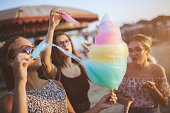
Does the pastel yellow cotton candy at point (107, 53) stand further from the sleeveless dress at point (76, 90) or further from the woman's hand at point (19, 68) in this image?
the sleeveless dress at point (76, 90)

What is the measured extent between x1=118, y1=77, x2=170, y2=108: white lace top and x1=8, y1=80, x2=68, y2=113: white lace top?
0.98m

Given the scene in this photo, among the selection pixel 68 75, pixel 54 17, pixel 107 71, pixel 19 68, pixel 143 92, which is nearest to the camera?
pixel 19 68

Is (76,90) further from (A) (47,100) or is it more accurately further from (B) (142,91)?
(B) (142,91)

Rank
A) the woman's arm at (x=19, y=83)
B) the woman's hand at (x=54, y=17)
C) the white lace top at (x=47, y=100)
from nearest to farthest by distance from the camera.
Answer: the woman's arm at (x=19, y=83), the white lace top at (x=47, y=100), the woman's hand at (x=54, y=17)

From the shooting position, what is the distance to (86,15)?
730 centimetres

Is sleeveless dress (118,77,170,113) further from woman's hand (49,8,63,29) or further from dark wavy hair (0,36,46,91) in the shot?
dark wavy hair (0,36,46,91)

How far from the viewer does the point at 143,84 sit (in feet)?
5.67

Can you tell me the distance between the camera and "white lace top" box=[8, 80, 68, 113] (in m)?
1.15

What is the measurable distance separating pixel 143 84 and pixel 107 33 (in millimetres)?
951

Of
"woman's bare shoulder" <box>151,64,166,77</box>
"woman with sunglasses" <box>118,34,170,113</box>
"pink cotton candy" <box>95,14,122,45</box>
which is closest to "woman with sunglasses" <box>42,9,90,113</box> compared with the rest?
"woman with sunglasses" <box>118,34,170,113</box>

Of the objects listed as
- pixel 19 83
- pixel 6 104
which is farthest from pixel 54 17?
pixel 6 104

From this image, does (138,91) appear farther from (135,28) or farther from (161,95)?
(135,28)

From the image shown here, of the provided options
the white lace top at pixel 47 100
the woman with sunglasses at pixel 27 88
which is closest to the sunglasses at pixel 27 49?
the woman with sunglasses at pixel 27 88

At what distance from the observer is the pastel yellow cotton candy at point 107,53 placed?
1.19 metres
